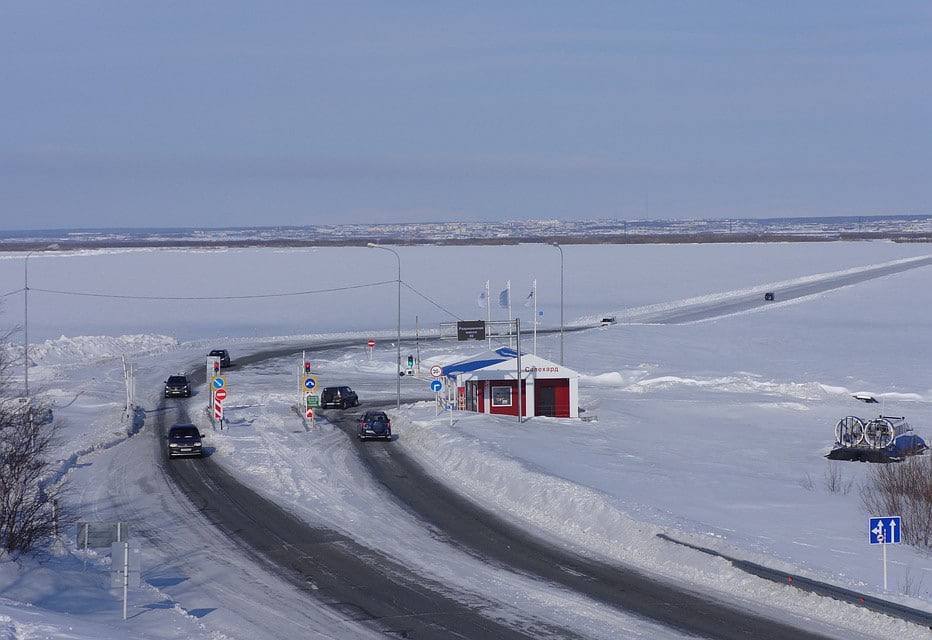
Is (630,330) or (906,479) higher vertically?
(630,330)

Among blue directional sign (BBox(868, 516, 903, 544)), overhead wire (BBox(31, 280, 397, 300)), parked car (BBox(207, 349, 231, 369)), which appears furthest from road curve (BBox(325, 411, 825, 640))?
overhead wire (BBox(31, 280, 397, 300))

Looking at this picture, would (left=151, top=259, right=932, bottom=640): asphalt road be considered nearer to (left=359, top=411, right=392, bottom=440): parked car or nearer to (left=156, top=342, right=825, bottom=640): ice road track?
(left=156, top=342, right=825, bottom=640): ice road track

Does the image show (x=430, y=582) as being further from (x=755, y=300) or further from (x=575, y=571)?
(x=755, y=300)

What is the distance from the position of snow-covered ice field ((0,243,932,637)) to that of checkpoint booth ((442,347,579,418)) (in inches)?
77.1

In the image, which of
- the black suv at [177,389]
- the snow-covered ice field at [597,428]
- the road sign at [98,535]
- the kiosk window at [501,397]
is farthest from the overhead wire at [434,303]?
the road sign at [98,535]

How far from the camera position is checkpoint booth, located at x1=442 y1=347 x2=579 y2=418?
46.2m

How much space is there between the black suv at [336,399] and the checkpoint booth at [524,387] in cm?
610

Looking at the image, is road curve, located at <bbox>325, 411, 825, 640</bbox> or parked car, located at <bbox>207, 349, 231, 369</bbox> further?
parked car, located at <bbox>207, 349, 231, 369</bbox>

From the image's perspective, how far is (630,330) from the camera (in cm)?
7838

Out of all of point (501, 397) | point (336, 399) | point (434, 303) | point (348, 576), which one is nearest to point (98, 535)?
point (348, 576)

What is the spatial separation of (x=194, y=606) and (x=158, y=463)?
17.6 metres

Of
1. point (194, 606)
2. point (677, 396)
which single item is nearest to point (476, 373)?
point (677, 396)

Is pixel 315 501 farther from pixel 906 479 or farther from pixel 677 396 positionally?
pixel 677 396

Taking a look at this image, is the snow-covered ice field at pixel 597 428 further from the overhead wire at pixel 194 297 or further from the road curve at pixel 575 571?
the overhead wire at pixel 194 297
